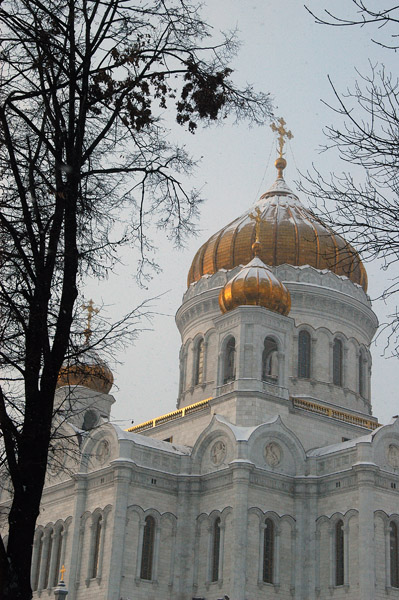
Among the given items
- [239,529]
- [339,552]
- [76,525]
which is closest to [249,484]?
[239,529]

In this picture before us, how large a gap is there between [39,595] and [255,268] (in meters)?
14.7

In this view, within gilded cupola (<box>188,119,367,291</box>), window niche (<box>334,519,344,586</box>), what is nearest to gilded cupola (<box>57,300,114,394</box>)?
window niche (<box>334,519,344,586</box>)

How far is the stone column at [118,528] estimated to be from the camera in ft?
93.6

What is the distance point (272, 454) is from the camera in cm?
3111

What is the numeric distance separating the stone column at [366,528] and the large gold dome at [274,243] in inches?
418

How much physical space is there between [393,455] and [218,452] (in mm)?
6101

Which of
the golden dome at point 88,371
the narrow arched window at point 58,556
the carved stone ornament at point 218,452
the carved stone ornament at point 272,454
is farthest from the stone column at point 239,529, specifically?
the golden dome at point 88,371

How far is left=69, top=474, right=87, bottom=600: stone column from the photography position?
3056 centimetres

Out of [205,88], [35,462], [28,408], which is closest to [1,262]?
[28,408]

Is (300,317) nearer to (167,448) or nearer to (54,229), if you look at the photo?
(167,448)

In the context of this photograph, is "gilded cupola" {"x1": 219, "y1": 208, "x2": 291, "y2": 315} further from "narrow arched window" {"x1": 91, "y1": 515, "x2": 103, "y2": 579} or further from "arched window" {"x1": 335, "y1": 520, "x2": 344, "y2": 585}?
"narrow arched window" {"x1": 91, "y1": 515, "x2": 103, "y2": 579}

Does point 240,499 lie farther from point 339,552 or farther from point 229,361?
point 229,361

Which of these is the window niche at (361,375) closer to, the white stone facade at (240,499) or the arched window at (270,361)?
the white stone facade at (240,499)

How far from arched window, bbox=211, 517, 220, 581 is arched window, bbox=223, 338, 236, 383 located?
577 centimetres
